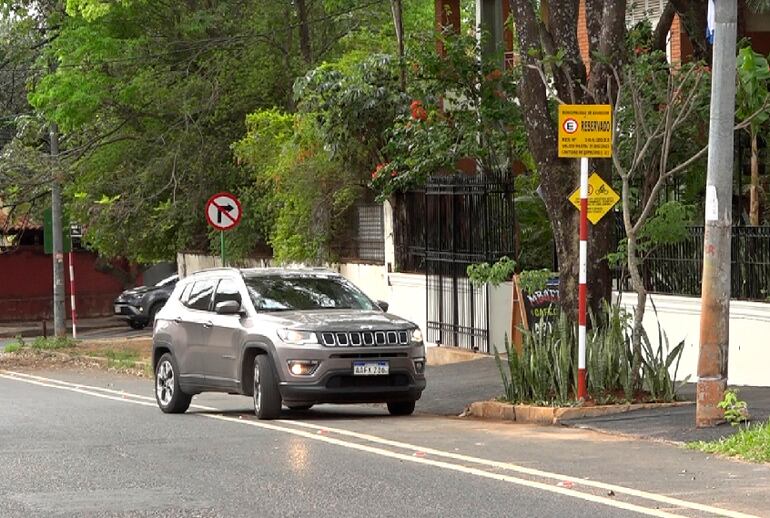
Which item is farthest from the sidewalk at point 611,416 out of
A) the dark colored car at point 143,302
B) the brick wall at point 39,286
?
the brick wall at point 39,286

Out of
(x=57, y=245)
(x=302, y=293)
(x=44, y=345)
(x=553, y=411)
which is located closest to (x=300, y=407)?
(x=302, y=293)

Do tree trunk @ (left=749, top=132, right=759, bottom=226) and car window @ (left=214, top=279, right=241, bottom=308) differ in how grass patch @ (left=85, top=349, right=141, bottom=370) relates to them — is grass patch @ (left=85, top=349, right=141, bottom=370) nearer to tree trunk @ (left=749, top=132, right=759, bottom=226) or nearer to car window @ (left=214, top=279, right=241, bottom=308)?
car window @ (left=214, top=279, right=241, bottom=308)

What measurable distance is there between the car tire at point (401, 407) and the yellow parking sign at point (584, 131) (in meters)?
3.47

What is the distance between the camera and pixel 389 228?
27.6 metres

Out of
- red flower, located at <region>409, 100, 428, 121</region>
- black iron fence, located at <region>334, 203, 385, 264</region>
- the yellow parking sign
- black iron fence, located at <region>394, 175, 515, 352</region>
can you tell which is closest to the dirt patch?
black iron fence, located at <region>334, 203, 385, 264</region>

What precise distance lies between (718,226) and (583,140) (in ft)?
6.66

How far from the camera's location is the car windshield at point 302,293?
16750 mm

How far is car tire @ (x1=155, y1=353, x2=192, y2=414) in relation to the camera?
58.2ft

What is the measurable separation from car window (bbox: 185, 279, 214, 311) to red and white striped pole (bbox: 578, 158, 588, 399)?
4621mm

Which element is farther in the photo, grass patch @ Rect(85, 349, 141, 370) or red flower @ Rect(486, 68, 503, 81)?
grass patch @ Rect(85, 349, 141, 370)

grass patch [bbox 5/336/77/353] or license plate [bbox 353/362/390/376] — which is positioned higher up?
license plate [bbox 353/362/390/376]

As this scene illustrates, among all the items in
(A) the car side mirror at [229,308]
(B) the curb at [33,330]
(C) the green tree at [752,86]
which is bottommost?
(B) the curb at [33,330]

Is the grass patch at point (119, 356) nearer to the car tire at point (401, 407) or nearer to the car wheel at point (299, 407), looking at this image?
the car wheel at point (299, 407)

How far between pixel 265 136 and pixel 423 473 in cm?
2130
